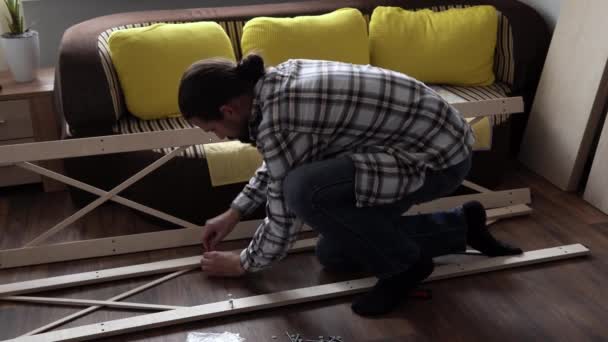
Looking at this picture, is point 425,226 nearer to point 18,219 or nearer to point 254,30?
point 254,30

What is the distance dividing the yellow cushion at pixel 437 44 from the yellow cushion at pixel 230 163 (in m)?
0.83

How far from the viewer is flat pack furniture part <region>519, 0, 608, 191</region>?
249cm

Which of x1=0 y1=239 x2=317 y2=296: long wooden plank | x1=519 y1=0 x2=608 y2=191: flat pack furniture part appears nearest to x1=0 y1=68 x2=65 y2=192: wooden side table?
x1=0 y1=239 x2=317 y2=296: long wooden plank

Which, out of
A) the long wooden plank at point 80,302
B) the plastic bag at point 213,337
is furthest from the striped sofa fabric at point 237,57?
the plastic bag at point 213,337

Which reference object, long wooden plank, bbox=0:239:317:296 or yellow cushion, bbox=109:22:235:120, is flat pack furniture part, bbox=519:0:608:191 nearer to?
yellow cushion, bbox=109:22:235:120

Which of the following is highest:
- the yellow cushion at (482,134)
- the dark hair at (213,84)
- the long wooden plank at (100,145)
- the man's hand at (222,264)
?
the dark hair at (213,84)

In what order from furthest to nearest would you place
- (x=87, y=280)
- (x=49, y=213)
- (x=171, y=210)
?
(x=49, y=213) → (x=171, y=210) → (x=87, y=280)

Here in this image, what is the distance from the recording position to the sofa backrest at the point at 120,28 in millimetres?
2332

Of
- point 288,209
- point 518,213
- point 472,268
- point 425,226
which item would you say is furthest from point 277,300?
point 518,213

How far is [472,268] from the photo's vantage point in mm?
2039

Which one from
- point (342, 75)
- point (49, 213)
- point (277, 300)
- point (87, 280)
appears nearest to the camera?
point (342, 75)

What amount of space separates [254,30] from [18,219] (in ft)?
3.78

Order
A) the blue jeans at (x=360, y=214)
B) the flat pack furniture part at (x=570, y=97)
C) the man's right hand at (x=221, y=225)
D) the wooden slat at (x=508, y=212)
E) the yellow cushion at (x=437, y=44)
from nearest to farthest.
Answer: the blue jeans at (x=360, y=214) < the man's right hand at (x=221, y=225) < the wooden slat at (x=508, y=212) < the flat pack furniture part at (x=570, y=97) < the yellow cushion at (x=437, y=44)

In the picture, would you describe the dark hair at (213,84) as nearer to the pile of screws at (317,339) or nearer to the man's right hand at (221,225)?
the man's right hand at (221,225)
